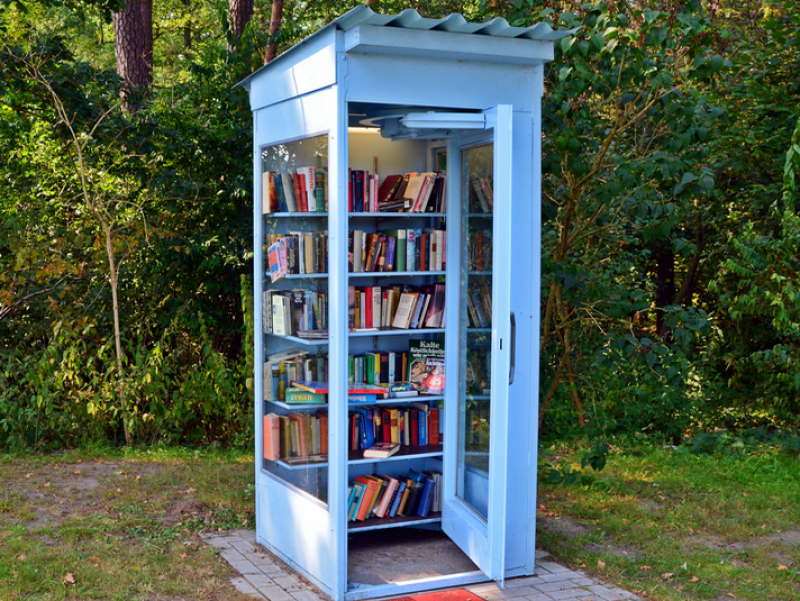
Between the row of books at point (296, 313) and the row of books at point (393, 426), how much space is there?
653 millimetres

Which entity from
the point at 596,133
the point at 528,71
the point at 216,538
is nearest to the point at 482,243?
the point at 528,71

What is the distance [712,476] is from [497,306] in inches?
138

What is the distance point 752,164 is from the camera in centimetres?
839

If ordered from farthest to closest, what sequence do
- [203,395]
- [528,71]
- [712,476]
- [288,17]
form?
1. [288,17]
2. [203,395]
3. [712,476]
4. [528,71]

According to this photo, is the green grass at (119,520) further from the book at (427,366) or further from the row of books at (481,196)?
the row of books at (481,196)

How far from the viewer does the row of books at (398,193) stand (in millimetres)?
4578

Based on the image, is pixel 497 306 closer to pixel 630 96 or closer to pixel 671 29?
pixel 630 96

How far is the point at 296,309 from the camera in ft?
14.9

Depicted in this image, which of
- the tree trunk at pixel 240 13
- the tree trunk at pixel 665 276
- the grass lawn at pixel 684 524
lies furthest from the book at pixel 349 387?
the tree trunk at pixel 665 276

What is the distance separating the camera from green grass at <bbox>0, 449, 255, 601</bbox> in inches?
166

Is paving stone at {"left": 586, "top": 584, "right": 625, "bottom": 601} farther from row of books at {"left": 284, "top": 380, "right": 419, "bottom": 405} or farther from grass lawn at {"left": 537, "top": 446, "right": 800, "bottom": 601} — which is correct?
row of books at {"left": 284, "top": 380, "right": 419, "bottom": 405}

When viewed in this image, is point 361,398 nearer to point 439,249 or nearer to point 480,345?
point 480,345

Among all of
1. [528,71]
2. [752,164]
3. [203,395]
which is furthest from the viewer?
[752,164]

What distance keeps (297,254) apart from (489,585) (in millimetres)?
2022
